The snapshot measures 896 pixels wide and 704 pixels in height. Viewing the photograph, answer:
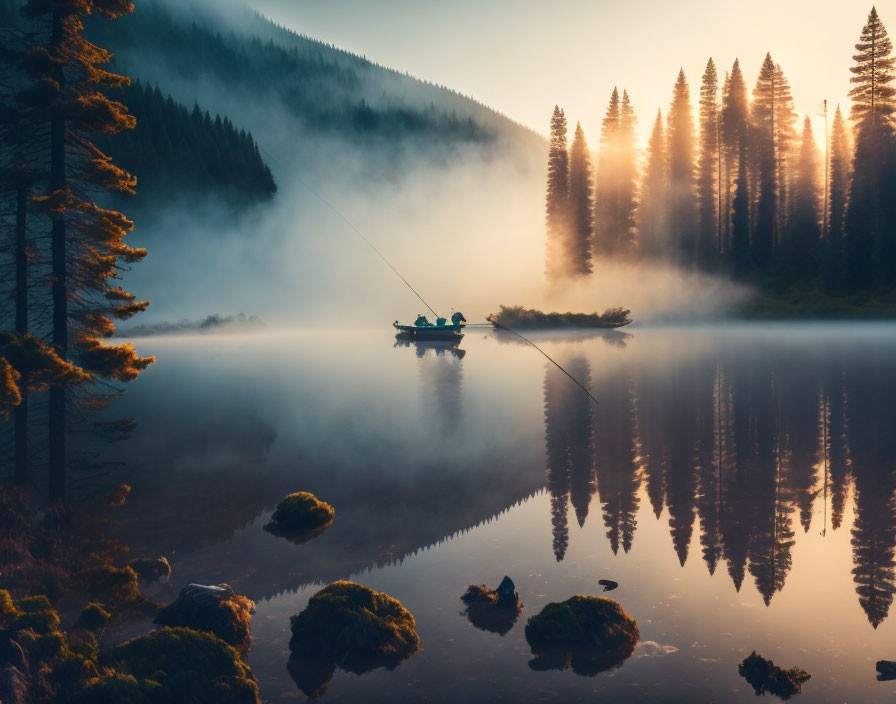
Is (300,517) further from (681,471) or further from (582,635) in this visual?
(681,471)

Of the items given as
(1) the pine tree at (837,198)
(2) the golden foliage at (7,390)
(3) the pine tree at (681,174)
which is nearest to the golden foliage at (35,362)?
(2) the golden foliage at (7,390)

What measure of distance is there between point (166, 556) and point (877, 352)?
162ft

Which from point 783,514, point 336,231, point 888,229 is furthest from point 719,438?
point 336,231

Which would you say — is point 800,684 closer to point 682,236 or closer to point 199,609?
point 199,609

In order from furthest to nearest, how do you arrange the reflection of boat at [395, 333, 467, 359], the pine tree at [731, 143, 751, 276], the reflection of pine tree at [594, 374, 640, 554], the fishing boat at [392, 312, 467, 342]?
the pine tree at [731, 143, 751, 276] → the fishing boat at [392, 312, 467, 342] → the reflection of boat at [395, 333, 467, 359] → the reflection of pine tree at [594, 374, 640, 554]

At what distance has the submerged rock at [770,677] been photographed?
9.52 m

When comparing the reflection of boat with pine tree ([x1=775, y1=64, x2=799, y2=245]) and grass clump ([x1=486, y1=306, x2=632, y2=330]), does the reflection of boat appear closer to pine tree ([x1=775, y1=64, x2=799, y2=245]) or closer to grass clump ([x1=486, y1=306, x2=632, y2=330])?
grass clump ([x1=486, y1=306, x2=632, y2=330])

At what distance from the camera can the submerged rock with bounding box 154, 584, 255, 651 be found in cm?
1098

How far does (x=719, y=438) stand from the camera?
25141 millimetres

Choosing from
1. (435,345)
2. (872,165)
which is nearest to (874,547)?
(435,345)

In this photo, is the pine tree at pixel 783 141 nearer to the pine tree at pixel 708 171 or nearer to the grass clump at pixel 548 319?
the pine tree at pixel 708 171

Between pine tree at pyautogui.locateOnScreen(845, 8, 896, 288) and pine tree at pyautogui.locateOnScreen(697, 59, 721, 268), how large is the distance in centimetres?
1700

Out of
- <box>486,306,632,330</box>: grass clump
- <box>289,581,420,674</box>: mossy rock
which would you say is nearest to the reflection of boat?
<box>486,306,632,330</box>: grass clump

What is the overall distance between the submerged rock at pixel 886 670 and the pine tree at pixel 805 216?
84153 millimetres
